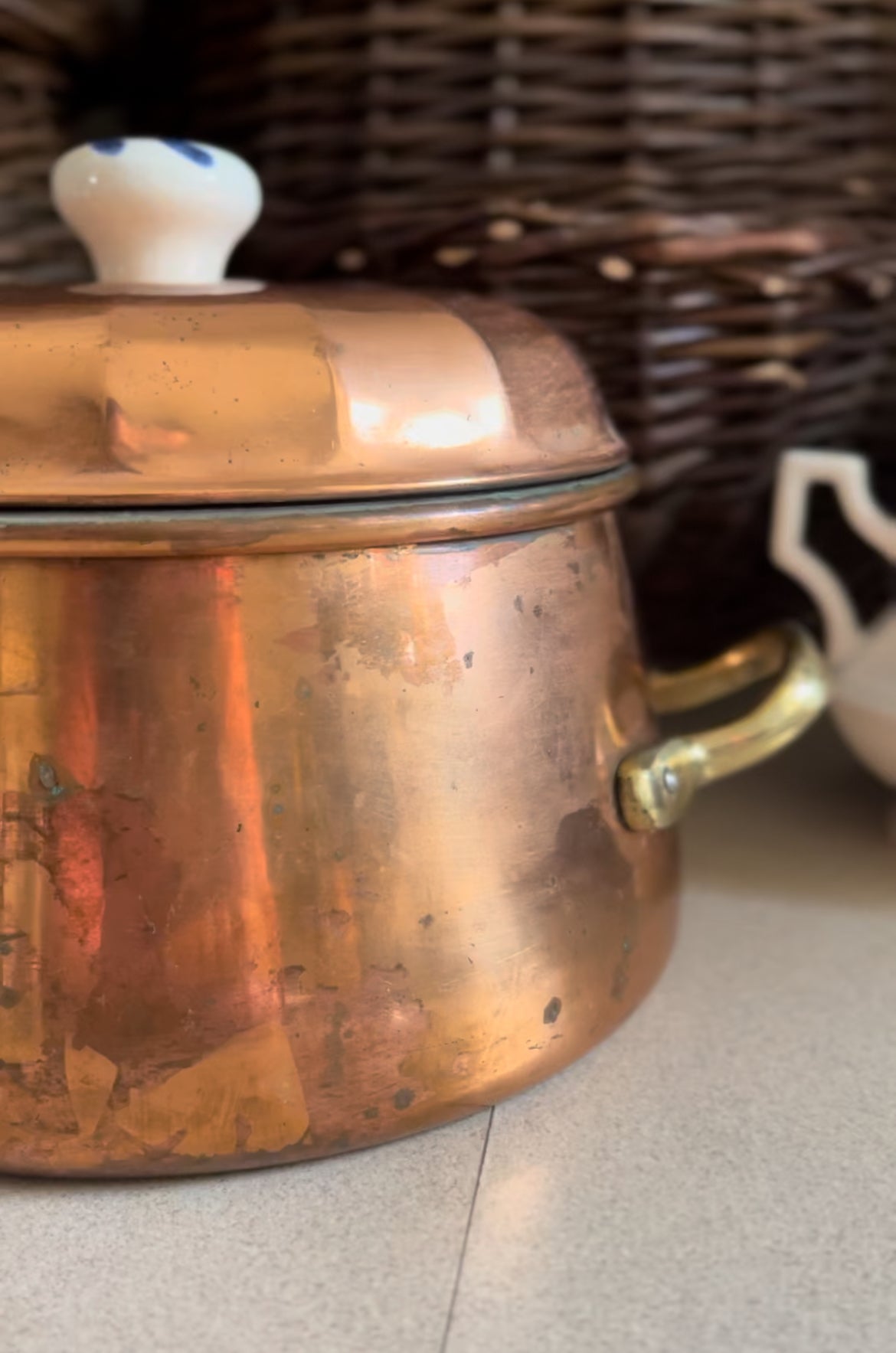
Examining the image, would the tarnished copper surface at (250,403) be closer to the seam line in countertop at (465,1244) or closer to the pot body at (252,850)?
the pot body at (252,850)

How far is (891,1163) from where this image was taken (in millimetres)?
331

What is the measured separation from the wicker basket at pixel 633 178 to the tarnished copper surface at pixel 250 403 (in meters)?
0.19

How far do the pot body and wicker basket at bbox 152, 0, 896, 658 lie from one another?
22cm

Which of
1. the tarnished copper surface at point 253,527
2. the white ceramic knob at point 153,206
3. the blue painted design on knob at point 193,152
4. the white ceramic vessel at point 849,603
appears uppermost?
the blue painted design on knob at point 193,152

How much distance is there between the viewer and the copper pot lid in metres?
0.29

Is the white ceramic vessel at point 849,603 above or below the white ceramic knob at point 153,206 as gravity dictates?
below

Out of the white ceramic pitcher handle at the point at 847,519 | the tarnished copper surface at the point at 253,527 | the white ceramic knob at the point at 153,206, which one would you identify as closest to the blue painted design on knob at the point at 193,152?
the white ceramic knob at the point at 153,206

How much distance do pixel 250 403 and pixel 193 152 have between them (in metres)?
0.11

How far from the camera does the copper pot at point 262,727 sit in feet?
0.96

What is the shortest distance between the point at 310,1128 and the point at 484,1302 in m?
0.06

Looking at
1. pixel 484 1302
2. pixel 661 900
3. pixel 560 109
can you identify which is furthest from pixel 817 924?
pixel 560 109

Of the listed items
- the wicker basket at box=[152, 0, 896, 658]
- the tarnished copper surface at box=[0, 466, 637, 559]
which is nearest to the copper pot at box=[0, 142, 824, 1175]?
the tarnished copper surface at box=[0, 466, 637, 559]

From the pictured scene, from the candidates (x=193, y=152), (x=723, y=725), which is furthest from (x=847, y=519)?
(x=193, y=152)

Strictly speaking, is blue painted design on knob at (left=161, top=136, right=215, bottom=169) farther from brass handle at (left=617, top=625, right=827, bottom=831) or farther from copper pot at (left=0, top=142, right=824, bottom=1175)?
brass handle at (left=617, top=625, right=827, bottom=831)
